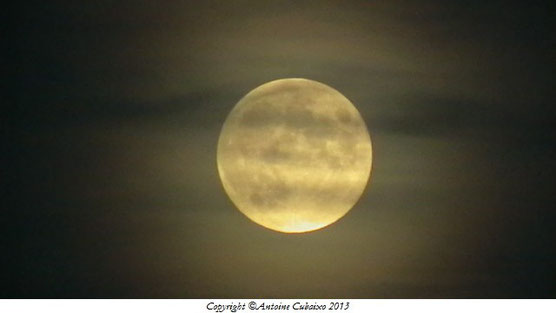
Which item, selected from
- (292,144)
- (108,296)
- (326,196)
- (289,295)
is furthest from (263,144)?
(108,296)

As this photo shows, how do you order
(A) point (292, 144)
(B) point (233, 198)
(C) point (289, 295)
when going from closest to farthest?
1. (A) point (292, 144)
2. (B) point (233, 198)
3. (C) point (289, 295)

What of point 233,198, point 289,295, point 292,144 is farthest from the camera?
point 289,295

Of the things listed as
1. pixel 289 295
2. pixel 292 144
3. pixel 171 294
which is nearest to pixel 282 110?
pixel 292 144

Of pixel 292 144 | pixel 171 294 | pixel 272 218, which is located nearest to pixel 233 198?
pixel 272 218

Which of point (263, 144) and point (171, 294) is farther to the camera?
point (171, 294)

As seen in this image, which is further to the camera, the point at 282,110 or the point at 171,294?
the point at 171,294

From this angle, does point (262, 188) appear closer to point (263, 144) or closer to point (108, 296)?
point (263, 144)

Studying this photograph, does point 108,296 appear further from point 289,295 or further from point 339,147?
point 339,147

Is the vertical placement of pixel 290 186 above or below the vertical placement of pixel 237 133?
below
